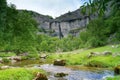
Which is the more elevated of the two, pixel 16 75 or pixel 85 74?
pixel 16 75

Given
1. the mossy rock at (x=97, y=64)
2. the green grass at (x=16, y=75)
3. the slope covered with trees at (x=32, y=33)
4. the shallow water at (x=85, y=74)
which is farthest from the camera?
the mossy rock at (x=97, y=64)

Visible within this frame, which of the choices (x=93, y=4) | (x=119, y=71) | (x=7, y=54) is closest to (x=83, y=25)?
(x=7, y=54)

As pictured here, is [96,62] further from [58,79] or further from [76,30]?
[76,30]

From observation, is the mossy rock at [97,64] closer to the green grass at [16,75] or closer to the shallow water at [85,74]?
the shallow water at [85,74]

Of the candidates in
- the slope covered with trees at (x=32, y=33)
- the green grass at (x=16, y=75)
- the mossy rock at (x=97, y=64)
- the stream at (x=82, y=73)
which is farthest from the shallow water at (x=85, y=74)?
the mossy rock at (x=97, y=64)

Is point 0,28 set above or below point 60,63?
above

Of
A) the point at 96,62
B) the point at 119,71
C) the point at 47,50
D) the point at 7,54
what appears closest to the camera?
the point at 119,71

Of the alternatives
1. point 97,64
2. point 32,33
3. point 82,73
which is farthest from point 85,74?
point 32,33

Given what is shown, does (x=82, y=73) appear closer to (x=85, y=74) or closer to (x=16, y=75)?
(x=85, y=74)

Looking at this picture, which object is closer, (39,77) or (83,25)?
(39,77)

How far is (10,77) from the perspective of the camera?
22.9m

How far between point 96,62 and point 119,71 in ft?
41.8

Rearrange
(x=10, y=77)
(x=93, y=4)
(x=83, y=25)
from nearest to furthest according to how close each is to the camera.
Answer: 1. (x=93, y=4)
2. (x=10, y=77)
3. (x=83, y=25)

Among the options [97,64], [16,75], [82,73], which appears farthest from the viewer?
[97,64]
